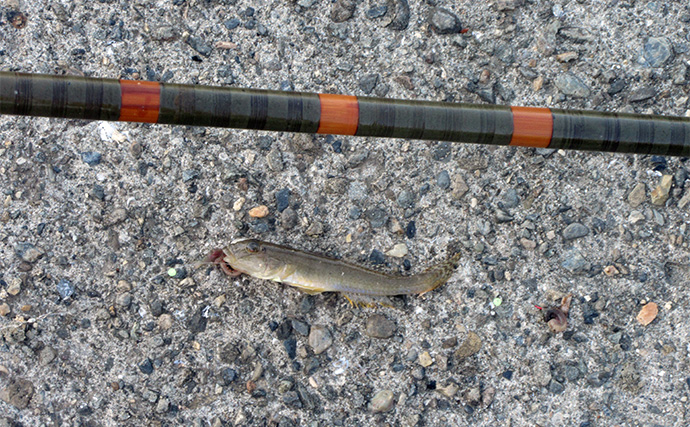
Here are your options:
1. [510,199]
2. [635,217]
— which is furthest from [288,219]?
[635,217]

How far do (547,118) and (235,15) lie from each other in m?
1.86

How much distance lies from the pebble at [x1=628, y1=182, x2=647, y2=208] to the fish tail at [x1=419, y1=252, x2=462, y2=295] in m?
1.05

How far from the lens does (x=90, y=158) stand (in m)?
3.29

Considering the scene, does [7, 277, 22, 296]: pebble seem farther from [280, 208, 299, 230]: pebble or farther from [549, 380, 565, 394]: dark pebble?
[549, 380, 565, 394]: dark pebble

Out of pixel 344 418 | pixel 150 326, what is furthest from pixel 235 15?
pixel 344 418

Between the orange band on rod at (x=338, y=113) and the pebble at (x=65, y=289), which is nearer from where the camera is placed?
the orange band on rod at (x=338, y=113)

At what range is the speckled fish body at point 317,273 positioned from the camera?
3.12m

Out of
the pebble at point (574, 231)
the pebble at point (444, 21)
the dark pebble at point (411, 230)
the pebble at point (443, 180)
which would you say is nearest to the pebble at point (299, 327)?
Answer: the dark pebble at point (411, 230)

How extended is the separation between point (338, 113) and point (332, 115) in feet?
0.09

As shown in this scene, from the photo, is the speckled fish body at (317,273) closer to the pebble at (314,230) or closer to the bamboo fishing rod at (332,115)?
the pebble at (314,230)

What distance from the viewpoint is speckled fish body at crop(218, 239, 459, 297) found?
123 inches

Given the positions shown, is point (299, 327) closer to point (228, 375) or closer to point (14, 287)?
point (228, 375)

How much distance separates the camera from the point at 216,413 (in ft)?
10.6

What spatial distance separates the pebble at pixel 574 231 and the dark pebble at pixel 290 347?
5.48 feet
